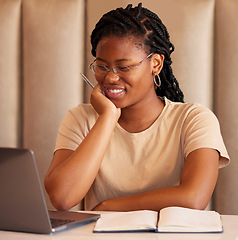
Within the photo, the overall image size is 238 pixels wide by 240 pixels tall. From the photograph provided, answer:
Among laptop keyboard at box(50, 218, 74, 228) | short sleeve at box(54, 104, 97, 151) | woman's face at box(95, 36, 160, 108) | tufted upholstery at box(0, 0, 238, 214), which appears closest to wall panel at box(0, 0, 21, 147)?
tufted upholstery at box(0, 0, 238, 214)

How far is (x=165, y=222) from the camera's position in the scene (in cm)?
94

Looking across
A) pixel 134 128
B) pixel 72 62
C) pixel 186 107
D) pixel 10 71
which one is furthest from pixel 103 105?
pixel 10 71

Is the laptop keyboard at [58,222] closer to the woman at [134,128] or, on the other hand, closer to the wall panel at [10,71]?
the woman at [134,128]

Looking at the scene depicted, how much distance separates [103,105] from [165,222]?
575mm

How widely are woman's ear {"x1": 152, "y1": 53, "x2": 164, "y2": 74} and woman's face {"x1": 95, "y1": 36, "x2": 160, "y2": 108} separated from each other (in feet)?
0.11

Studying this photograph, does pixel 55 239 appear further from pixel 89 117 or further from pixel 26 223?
pixel 89 117

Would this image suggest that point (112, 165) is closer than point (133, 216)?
No

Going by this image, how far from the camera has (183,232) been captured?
3.01 ft

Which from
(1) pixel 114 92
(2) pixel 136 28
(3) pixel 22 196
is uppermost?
(2) pixel 136 28

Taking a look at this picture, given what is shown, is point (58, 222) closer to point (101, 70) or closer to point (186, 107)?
point (101, 70)

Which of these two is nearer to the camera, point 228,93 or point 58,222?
point 58,222

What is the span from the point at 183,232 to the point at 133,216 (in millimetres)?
118

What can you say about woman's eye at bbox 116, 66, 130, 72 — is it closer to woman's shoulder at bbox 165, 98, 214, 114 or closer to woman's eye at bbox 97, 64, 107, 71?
woman's eye at bbox 97, 64, 107, 71

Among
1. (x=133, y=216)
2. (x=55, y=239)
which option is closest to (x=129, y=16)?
(x=133, y=216)
